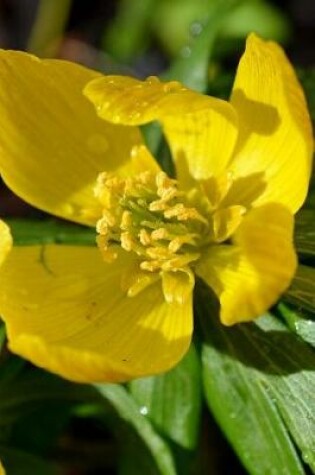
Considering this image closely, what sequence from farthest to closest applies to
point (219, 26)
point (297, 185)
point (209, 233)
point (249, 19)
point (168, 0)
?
1. point (168, 0)
2. point (249, 19)
3. point (219, 26)
4. point (209, 233)
5. point (297, 185)

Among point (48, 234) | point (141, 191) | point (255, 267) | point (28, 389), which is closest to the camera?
point (255, 267)

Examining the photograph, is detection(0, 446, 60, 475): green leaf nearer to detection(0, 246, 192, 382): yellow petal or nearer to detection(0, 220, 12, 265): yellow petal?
detection(0, 246, 192, 382): yellow petal

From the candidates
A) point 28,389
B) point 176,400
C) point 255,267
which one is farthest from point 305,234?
point 28,389

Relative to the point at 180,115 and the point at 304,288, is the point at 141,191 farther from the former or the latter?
the point at 304,288

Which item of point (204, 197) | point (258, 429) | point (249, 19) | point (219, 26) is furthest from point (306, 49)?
point (258, 429)

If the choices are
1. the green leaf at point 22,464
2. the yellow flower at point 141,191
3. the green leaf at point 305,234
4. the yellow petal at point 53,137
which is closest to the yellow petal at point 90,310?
the yellow flower at point 141,191

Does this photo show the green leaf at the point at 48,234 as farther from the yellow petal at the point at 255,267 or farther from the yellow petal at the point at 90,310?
the yellow petal at the point at 255,267

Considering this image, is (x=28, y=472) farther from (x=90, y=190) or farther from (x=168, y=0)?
(x=168, y=0)
